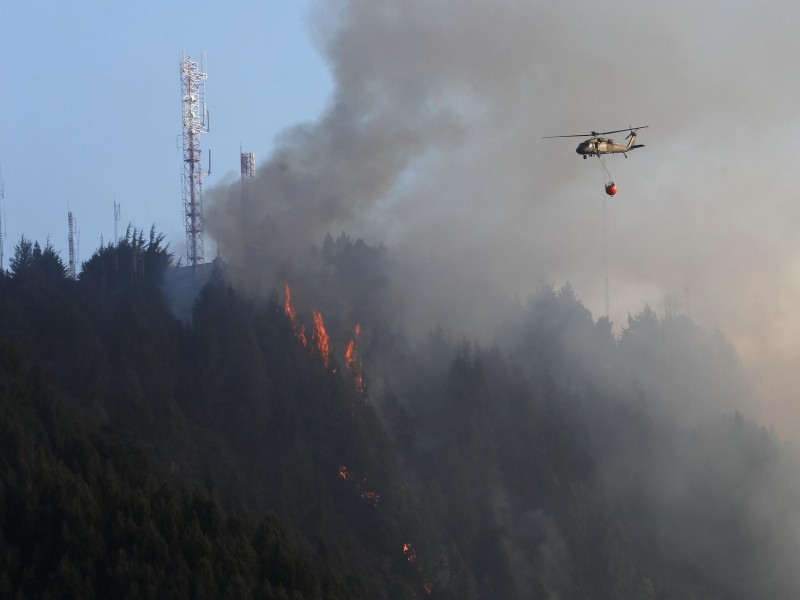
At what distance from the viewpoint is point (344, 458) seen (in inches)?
4461

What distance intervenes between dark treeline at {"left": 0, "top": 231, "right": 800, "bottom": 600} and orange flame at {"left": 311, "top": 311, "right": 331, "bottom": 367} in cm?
114

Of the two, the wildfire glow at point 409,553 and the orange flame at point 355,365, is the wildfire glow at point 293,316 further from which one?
the wildfire glow at point 409,553

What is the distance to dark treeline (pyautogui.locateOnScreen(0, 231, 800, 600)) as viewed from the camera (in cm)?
7312

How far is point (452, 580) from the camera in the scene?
103312mm

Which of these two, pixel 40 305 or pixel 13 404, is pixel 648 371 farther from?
pixel 13 404

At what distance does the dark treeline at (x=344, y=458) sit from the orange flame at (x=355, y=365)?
93 centimetres

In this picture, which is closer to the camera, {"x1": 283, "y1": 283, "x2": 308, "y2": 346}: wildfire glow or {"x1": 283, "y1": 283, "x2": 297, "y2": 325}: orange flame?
{"x1": 283, "y1": 283, "x2": 308, "y2": 346}: wildfire glow

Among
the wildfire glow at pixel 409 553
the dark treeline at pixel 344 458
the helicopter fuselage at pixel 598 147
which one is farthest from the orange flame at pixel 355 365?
the helicopter fuselage at pixel 598 147

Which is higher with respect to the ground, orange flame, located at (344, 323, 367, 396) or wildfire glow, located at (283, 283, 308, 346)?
wildfire glow, located at (283, 283, 308, 346)

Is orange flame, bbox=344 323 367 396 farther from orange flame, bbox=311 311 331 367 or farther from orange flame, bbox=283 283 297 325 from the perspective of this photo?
orange flame, bbox=283 283 297 325

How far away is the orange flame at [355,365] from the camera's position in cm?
12850

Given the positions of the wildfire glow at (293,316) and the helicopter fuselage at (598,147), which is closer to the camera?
the helicopter fuselage at (598,147)

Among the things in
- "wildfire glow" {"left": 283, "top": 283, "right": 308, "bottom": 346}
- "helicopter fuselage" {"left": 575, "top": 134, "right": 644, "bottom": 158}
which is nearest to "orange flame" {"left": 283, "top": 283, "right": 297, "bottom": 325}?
"wildfire glow" {"left": 283, "top": 283, "right": 308, "bottom": 346}

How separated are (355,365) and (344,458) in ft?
59.9
